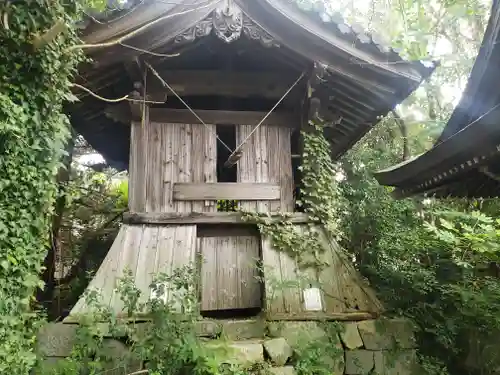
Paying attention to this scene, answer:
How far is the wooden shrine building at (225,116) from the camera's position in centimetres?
591

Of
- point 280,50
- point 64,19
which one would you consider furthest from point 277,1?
point 64,19

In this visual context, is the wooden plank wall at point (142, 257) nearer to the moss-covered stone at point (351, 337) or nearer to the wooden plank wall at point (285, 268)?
the wooden plank wall at point (285, 268)

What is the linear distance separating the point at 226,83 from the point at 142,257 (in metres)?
3.44

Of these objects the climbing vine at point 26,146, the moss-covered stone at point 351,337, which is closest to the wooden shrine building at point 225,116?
the moss-covered stone at point 351,337

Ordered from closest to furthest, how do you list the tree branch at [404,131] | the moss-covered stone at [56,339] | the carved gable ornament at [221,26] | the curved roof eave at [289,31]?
the moss-covered stone at [56,339]
the curved roof eave at [289,31]
the carved gable ornament at [221,26]
the tree branch at [404,131]

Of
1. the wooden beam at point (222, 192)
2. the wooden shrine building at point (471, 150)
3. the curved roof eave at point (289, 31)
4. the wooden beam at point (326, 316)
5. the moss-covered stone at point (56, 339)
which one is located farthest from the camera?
the wooden beam at point (222, 192)

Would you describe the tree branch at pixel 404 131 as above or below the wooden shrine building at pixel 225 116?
above

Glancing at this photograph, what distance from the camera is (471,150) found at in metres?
4.33

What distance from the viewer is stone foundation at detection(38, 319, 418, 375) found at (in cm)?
493

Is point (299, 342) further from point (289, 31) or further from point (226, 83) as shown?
point (289, 31)

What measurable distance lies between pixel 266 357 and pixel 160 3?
5.17m

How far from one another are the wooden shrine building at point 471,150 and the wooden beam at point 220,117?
80.3 inches

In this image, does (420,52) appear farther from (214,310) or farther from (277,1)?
(214,310)

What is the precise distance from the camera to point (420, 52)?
8.49m
